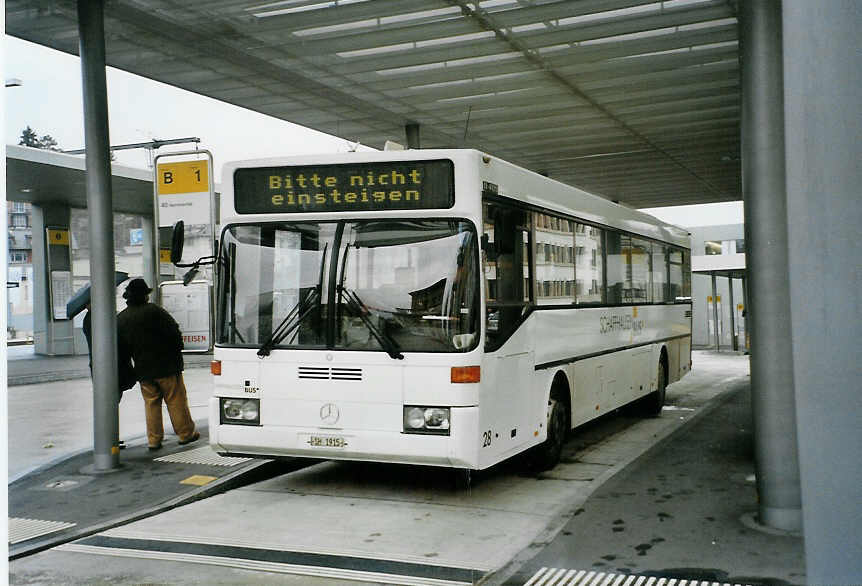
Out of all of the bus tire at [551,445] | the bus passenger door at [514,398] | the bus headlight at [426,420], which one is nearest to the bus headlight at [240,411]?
the bus headlight at [426,420]

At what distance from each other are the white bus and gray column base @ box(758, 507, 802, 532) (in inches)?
89.8

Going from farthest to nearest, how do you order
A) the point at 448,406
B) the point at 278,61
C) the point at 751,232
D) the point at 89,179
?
1. the point at 278,61
2. the point at 89,179
3. the point at 448,406
4. the point at 751,232

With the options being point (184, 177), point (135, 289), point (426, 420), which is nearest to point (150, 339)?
point (135, 289)

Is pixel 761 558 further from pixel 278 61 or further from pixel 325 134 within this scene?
pixel 325 134

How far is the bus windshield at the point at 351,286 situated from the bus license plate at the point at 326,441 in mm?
791

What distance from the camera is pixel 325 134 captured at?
1869cm

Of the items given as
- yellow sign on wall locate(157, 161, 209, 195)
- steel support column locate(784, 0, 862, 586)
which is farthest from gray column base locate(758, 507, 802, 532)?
yellow sign on wall locate(157, 161, 209, 195)

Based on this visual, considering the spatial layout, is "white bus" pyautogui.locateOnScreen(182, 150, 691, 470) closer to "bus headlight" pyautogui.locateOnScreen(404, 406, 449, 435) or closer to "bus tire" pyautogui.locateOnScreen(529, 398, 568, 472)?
"bus headlight" pyautogui.locateOnScreen(404, 406, 449, 435)

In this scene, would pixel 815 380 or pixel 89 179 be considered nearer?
pixel 815 380

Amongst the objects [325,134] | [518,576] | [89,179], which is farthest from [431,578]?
[325,134]

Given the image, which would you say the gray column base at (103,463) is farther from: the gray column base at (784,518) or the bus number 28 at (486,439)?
the gray column base at (784,518)

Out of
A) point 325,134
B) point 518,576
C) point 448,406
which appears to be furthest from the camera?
point 325,134

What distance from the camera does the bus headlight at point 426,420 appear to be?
751cm

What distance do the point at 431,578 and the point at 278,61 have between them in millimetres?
9694
